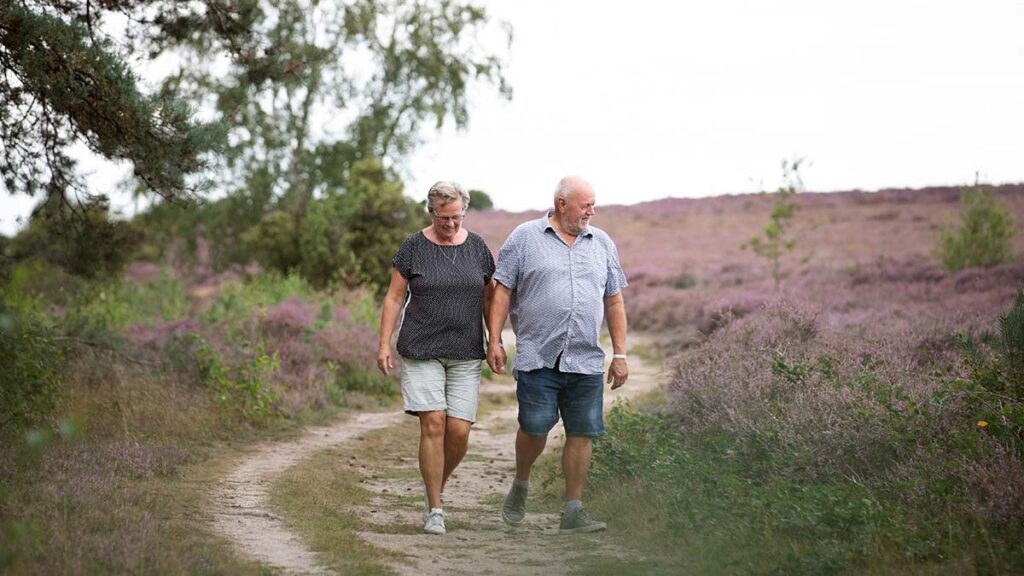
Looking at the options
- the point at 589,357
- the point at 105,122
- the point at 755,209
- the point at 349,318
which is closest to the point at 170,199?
the point at 105,122

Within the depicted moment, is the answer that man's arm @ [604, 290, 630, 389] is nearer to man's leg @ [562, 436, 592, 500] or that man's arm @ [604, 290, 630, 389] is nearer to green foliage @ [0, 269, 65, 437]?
man's leg @ [562, 436, 592, 500]

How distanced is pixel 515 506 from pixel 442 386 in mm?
1050

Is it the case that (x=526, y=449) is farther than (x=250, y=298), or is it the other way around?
(x=250, y=298)

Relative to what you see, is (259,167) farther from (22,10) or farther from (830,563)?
(830,563)

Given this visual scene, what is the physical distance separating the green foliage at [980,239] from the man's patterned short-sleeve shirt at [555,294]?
64.4ft

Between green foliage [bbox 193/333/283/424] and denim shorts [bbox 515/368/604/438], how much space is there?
5.44m

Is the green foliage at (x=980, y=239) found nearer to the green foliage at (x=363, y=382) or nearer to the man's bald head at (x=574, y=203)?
the green foliage at (x=363, y=382)

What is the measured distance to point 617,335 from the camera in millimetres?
6910

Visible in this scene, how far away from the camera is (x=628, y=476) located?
793 cm

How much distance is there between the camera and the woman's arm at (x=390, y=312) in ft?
22.1

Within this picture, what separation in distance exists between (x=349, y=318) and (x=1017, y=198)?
3711 centimetres

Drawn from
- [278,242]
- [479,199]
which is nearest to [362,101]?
[278,242]

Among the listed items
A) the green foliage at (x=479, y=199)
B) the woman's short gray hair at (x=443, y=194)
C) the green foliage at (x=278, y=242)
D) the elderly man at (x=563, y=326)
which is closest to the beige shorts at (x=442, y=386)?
the elderly man at (x=563, y=326)

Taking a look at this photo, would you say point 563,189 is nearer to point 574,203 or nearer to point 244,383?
point 574,203
